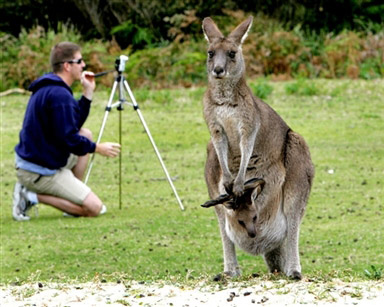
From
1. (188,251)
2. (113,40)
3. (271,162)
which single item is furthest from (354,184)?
(113,40)

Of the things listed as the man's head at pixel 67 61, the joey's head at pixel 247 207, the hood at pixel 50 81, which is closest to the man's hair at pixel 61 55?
the man's head at pixel 67 61

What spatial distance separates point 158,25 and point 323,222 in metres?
15.9

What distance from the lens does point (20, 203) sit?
1038 centimetres

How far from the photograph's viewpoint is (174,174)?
13039 mm

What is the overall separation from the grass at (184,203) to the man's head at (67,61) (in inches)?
65.1

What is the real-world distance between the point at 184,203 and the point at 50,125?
2054 millimetres

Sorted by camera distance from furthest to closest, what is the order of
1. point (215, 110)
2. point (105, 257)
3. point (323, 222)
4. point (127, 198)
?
1. point (127, 198)
2. point (323, 222)
3. point (105, 257)
4. point (215, 110)

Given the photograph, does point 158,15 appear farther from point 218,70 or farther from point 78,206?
point 218,70

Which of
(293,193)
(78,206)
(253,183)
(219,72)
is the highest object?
(219,72)

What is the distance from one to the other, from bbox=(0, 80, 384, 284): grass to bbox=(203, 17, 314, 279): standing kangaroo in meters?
0.26

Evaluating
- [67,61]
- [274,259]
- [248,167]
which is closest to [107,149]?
[67,61]

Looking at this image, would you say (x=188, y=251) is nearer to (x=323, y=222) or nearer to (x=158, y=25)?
(x=323, y=222)

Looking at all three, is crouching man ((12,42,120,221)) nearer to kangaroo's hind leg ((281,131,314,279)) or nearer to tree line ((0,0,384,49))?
kangaroo's hind leg ((281,131,314,279))

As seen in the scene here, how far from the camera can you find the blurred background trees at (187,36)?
20156 millimetres
